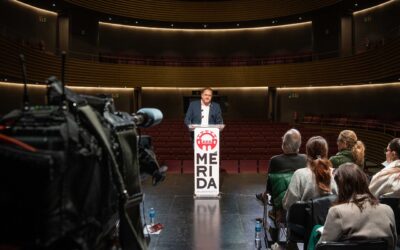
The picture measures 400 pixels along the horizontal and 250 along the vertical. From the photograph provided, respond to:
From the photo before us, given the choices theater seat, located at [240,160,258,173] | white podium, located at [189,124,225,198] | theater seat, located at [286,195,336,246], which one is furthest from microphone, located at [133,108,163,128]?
theater seat, located at [240,160,258,173]

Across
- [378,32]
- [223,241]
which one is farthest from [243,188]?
[378,32]

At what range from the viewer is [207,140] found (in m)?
5.51

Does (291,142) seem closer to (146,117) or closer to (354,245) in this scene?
(354,245)

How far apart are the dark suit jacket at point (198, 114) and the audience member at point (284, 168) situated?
8.29 feet

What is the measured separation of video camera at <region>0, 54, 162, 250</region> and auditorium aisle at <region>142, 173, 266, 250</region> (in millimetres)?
2800

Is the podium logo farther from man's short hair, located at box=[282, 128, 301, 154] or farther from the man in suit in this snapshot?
man's short hair, located at box=[282, 128, 301, 154]

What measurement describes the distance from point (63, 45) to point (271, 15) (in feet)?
33.2

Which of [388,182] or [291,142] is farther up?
[291,142]

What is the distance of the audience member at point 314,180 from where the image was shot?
9.66ft

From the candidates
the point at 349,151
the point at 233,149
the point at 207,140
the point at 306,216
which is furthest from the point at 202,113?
the point at 233,149

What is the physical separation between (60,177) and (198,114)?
5.07 metres

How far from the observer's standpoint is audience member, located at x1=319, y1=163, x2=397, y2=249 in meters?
2.08

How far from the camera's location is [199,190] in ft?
Result: 18.6

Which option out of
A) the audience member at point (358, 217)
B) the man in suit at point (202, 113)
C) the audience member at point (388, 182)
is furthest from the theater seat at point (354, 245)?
the man in suit at point (202, 113)
